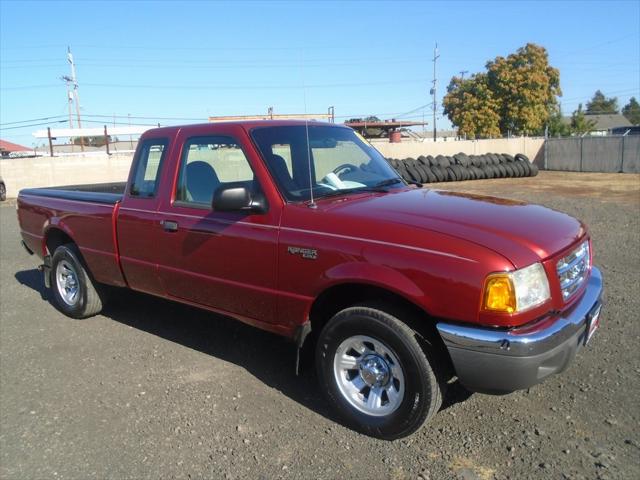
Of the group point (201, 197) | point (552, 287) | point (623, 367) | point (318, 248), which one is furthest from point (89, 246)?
point (623, 367)

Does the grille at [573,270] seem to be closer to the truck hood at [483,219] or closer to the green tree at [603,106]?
the truck hood at [483,219]

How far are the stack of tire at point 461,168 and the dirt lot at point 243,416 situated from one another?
557 inches

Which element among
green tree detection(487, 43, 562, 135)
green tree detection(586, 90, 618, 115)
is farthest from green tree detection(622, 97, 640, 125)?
green tree detection(487, 43, 562, 135)

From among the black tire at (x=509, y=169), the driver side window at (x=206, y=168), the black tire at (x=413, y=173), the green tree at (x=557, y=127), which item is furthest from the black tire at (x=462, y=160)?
the green tree at (x=557, y=127)

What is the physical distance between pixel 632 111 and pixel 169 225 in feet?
478

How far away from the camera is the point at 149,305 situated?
6.12m

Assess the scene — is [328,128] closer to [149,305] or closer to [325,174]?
[325,174]

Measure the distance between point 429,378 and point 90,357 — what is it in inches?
123

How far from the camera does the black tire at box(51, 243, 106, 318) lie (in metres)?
5.45

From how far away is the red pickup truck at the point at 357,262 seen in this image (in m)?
2.80

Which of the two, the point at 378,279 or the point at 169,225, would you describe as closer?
the point at 378,279

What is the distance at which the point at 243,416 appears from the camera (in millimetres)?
3553

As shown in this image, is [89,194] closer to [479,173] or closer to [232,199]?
[232,199]

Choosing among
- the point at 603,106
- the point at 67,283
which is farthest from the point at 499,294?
the point at 603,106
